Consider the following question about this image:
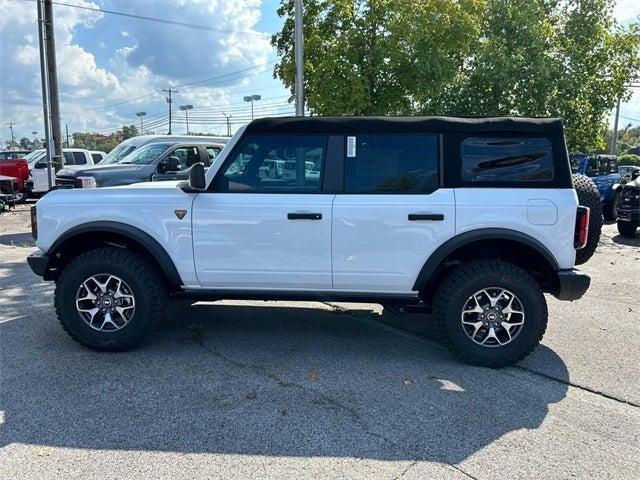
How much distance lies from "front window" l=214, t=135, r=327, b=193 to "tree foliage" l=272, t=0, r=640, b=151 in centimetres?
657

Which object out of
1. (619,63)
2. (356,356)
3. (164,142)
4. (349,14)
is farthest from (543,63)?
(356,356)

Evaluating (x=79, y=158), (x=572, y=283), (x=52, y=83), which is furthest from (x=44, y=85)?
(x=572, y=283)

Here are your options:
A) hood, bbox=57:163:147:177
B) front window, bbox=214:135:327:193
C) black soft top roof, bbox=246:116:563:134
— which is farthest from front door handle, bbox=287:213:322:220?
hood, bbox=57:163:147:177

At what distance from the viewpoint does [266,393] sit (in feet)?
11.8

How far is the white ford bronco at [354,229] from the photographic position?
3930 mm

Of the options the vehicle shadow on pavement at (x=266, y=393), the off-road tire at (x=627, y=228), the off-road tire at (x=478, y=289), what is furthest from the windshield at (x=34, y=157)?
the off-road tire at (x=627, y=228)

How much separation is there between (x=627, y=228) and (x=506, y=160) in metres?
9.42

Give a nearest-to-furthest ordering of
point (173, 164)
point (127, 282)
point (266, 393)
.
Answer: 1. point (266, 393)
2. point (127, 282)
3. point (173, 164)

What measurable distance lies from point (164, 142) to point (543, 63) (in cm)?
949

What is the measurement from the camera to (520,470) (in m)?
2.74

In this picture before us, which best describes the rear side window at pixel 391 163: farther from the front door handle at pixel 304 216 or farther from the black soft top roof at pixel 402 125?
the front door handle at pixel 304 216

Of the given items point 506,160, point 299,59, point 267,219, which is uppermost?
point 299,59

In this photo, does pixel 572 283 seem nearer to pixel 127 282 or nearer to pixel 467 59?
pixel 127 282

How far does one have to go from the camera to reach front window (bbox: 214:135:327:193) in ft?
13.5
